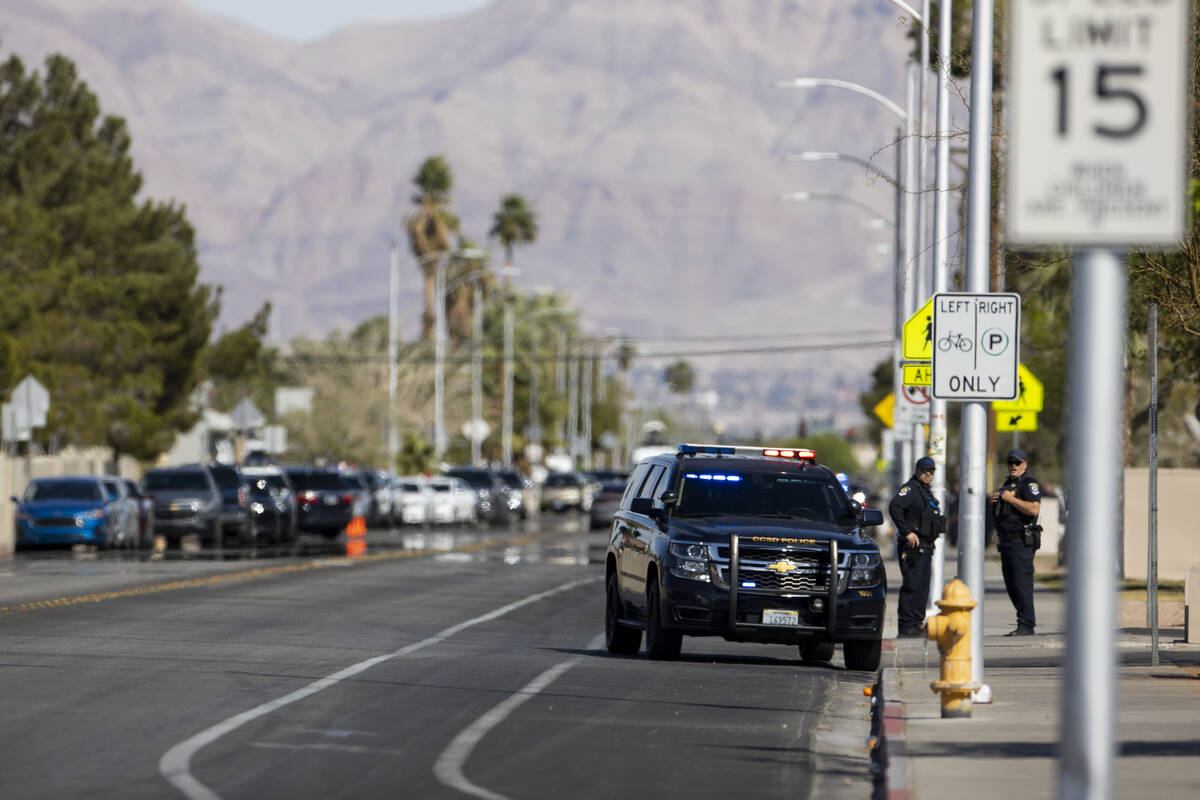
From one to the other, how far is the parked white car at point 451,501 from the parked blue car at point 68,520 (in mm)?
20685

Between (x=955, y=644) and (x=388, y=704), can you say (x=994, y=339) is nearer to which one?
(x=955, y=644)

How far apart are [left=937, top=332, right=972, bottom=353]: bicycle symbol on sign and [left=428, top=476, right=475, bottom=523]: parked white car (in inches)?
1833

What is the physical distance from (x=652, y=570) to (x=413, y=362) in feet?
277

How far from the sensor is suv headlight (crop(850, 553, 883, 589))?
728 inches

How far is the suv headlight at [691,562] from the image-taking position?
60.0 feet

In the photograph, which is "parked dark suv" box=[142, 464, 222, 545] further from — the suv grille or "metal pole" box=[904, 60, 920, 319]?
the suv grille

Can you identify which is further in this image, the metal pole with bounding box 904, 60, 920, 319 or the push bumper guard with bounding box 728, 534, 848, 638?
the metal pole with bounding box 904, 60, 920, 319

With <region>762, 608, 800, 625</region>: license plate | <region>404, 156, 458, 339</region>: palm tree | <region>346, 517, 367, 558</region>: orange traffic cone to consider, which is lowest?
<region>346, 517, 367, 558</region>: orange traffic cone

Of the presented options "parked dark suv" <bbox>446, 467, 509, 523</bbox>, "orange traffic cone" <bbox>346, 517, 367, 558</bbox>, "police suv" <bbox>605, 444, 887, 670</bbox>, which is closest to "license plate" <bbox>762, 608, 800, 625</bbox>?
"police suv" <bbox>605, 444, 887, 670</bbox>

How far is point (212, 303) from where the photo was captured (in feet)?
224

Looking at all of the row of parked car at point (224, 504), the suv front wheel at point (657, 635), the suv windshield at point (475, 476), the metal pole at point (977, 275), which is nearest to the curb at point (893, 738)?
the metal pole at point (977, 275)

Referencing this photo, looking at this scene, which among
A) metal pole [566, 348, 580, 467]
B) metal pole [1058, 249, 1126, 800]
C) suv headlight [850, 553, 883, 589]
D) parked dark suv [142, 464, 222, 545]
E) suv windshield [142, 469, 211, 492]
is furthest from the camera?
metal pole [566, 348, 580, 467]

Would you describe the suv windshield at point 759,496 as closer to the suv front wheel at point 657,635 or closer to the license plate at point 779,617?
the suv front wheel at point 657,635

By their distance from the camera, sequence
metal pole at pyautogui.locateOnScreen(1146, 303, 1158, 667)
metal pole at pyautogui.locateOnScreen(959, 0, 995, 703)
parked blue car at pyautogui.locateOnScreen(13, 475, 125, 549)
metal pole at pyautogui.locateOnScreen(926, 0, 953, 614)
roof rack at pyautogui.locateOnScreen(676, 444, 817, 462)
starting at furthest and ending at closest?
parked blue car at pyautogui.locateOnScreen(13, 475, 125, 549) → metal pole at pyautogui.locateOnScreen(926, 0, 953, 614) → roof rack at pyautogui.locateOnScreen(676, 444, 817, 462) → metal pole at pyautogui.locateOnScreen(1146, 303, 1158, 667) → metal pole at pyautogui.locateOnScreen(959, 0, 995, 703)
